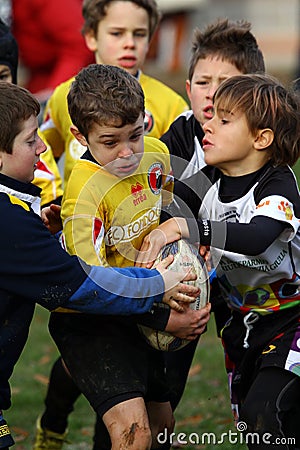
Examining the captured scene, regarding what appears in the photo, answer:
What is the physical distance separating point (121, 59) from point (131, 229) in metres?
1.73

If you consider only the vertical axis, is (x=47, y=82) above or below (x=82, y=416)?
above

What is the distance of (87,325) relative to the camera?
450 centimetres

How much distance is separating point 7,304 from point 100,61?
2251mm

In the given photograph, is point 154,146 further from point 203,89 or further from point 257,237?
point 257,237

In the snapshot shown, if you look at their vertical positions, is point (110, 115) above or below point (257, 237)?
above

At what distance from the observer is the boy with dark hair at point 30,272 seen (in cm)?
406

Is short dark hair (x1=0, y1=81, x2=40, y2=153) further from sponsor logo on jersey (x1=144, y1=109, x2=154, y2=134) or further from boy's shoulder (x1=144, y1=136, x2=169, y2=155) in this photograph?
sponsor logo on jersey (x1=144, y1=109, x2=154, y2=134)

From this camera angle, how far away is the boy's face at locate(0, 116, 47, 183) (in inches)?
166

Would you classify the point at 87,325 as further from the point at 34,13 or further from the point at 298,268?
the point at 34,13

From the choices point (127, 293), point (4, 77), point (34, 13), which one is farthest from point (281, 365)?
point (34, 13)

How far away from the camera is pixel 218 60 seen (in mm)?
5148

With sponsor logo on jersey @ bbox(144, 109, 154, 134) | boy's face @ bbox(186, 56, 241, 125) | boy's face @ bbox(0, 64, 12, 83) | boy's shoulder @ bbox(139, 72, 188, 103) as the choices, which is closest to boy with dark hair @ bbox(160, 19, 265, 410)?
boy's face @ bbox(186, 56, 241, 125)

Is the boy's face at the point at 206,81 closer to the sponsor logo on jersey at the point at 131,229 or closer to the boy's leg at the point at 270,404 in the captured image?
the sponsor logo on jersey at the point at 131,229

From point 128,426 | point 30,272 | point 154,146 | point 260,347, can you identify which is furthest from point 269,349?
point 30,272
